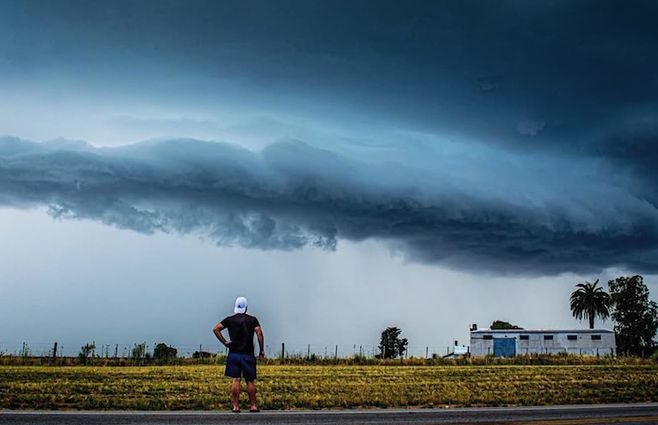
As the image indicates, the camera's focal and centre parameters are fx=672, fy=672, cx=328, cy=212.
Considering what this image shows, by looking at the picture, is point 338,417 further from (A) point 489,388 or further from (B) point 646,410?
(A) point 489,388

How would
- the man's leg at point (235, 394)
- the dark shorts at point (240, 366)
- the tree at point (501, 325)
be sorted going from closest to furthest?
1. the man's leg at point (235, 394)
2. the dark shorts at point (240, 366)
3. the tree at point (501, 325)

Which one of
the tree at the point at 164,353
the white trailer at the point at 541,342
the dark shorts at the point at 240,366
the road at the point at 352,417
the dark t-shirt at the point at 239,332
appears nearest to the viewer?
the road at the point at 352,417

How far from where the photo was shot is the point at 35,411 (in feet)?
39.2

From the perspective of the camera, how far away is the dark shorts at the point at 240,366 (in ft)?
41.5

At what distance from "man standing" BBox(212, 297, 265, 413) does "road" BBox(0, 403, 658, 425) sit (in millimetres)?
848

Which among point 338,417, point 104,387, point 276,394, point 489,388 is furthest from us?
point 489,388

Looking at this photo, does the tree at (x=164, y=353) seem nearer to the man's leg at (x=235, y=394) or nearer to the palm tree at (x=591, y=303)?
the man's leg at (x=235, y=394)

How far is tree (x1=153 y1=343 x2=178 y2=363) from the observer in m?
38.9

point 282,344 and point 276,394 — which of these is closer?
point 276,394

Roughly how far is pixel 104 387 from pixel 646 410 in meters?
13.1

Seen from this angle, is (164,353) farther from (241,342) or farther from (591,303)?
(591,303)

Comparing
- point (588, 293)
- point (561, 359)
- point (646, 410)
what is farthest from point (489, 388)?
point (588, 293)

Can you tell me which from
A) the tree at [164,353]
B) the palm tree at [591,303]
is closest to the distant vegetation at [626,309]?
the palm tree at [591,303]

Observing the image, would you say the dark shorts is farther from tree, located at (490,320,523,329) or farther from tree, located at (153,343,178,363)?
tree, located at (490,320,523,329)
